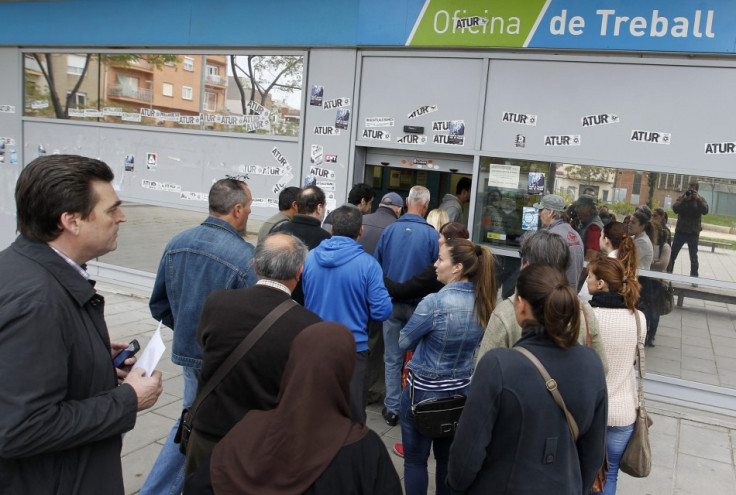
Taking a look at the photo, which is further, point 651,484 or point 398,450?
point 398,450

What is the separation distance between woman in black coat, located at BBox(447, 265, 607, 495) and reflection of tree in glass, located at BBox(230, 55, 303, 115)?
5.38 metres

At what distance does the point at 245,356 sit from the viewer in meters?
2.31

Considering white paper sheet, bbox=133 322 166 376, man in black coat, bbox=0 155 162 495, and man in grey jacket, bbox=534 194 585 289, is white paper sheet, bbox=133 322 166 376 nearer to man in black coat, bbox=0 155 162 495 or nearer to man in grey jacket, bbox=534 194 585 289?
man in black coat, bbox=0 155 162 495

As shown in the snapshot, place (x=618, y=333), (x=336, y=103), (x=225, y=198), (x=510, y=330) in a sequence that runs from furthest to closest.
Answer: (x=336, y=103)
(x=225, y=198)
(x=618, y=333)
(x=510, y=330)

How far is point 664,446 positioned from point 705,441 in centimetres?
44

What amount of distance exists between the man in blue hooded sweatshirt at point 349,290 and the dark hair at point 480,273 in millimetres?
793

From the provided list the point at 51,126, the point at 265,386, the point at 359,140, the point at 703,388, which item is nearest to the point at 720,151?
the point at 703,388

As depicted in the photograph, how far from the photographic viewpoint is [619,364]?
10.6 feet

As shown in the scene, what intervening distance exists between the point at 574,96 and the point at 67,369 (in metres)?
5.25

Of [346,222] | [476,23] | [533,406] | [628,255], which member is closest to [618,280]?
[628,255]

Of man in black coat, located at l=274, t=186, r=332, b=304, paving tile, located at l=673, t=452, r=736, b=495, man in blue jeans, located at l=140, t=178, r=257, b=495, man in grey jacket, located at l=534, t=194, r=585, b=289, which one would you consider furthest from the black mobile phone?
paving tile, located at l=673, t=452, r=736, b=495

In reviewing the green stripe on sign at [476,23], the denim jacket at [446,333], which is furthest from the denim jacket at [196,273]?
the green stripe on sign at [476,23]

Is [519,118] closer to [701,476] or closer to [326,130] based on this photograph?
[326,130]

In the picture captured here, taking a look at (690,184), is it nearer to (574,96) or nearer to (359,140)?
(574,96)
